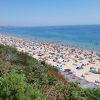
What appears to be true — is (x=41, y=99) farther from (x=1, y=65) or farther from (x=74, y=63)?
(x=74, y=63)


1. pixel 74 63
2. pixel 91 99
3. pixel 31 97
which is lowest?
pixel 74 63

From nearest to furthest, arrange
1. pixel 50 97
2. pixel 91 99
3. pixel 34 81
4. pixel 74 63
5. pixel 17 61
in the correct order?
1. pixel 50 97
2. pixel 91 99
3. pixel 34 81
4. pixel 17 61
5. pixel 74 63

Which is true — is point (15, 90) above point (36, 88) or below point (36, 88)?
above

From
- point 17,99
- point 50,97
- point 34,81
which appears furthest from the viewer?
point 34,81

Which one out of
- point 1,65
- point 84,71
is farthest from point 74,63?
point 1,65

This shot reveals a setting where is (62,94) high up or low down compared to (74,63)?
up

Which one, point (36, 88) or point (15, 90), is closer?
point (15, 90)

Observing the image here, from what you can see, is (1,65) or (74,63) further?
(74,63)

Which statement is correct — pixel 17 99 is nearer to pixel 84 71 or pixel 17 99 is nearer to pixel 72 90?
pixel 72 90

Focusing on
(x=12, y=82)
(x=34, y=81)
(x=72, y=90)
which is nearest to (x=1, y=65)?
(x=34, y=81)
